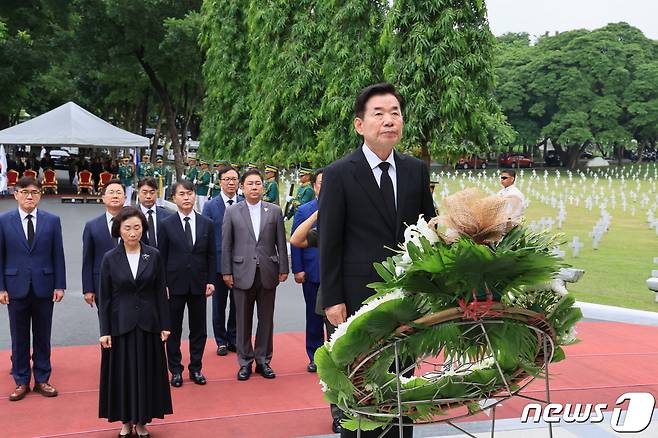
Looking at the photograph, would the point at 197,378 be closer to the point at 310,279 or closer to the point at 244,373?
the point at 244,373

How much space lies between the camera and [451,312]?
2.29 metres

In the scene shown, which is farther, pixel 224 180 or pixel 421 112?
pixel 421 112

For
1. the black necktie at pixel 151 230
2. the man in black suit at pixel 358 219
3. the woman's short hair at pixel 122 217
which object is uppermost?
the man in black suit at pixel 358 219

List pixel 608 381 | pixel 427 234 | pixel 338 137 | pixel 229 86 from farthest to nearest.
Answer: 1. pixel 229 86
2. pixel 338 137
3. pixel 608 381
4. pixel 427 234

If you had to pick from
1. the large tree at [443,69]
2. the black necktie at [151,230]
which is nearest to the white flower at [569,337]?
the black necktie at [151,230]

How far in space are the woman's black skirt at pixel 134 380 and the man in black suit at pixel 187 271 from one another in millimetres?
1211

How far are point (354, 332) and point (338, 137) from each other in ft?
42.0

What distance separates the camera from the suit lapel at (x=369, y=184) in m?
3.33

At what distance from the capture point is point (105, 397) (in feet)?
15.9

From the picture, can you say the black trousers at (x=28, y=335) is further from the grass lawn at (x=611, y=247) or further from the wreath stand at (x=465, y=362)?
the wreath stand at (x=465, y=362)

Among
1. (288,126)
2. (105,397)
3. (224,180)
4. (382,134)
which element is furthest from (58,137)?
(382,134)

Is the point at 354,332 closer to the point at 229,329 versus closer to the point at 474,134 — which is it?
the point at 229,329

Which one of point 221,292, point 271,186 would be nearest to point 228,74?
point 271,186

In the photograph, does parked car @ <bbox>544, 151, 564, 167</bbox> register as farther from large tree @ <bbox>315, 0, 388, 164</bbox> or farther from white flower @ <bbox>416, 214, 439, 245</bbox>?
white flower @ <bbox>416, 214, 439, 245</bbox>
